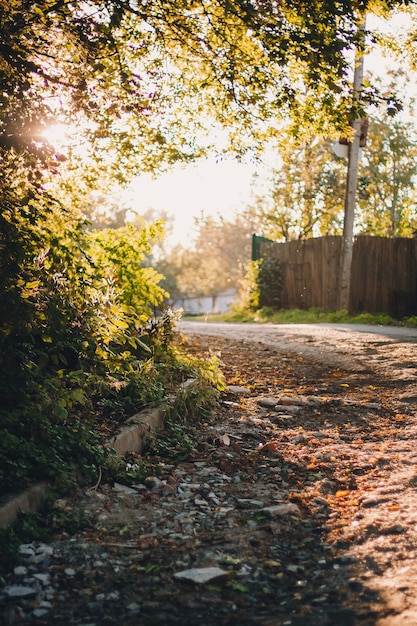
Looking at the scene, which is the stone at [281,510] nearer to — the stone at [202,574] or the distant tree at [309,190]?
the stone at [202,574]

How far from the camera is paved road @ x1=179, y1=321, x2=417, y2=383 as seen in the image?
23.6ft

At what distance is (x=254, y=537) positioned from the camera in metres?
3.12

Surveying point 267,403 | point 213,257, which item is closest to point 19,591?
point 267,403

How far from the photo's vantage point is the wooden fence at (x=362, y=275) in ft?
49.1

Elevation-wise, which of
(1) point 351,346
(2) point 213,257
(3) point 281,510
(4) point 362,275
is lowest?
(3) point 281,510

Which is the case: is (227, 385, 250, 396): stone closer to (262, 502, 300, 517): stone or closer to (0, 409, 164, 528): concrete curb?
(0, 409, 164, 528): concrete curb

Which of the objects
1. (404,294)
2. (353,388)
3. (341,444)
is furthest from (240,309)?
(341,444)

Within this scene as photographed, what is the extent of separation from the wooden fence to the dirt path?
32.5 feet

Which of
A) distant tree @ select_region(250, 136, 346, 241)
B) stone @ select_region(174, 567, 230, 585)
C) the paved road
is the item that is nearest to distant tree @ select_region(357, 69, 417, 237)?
distant tree @ select_region(250, 136, 346, 241)

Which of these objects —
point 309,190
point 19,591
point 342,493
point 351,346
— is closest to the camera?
point 19,591

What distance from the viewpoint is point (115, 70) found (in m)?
5.89

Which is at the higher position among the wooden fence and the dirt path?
the wooden fence

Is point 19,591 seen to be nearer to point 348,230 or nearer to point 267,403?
point 267,403

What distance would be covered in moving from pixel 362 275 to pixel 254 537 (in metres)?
13.5
